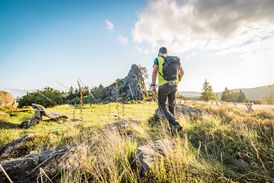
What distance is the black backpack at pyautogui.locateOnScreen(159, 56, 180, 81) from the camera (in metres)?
6.74

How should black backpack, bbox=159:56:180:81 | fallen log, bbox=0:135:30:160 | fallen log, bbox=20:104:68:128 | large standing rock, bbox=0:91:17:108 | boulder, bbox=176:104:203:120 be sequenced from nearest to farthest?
1. fallen log, bbox=0:135:30:160
2. black backpack, bbox=159:56:180:81
3. boulder, bbox=176:104:203:120
4. fallen log, bbox=20:104:68:128
5. large standing rock, bbox=0:91:17:108

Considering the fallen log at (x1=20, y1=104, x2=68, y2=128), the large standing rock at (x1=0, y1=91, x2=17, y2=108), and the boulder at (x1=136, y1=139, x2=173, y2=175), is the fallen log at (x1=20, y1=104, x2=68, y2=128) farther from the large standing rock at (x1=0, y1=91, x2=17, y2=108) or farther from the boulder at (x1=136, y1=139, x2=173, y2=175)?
the large standing rock at (x1=0, y1=91, x2=17, y2=108)

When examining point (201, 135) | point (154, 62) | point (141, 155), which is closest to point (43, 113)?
point (154, 62)

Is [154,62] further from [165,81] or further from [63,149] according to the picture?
[63,149]

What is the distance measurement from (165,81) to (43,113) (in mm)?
7789

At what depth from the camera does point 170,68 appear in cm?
679

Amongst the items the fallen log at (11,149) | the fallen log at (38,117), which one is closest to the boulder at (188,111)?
the fallen log at (38,117)

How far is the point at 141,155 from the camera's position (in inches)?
132

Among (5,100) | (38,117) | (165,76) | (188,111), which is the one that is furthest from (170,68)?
(5,100)

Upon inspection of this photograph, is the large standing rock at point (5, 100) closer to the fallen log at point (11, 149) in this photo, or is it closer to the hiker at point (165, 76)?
the fallen log at point (11, 149)

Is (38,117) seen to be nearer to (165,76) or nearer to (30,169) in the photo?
(165,76)

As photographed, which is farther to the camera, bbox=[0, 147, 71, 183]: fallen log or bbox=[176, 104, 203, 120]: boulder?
bbox=[176, 104, 203, 120]: boulder

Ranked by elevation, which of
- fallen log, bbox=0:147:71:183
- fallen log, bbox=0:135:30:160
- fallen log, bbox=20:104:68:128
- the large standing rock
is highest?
the large standing rock

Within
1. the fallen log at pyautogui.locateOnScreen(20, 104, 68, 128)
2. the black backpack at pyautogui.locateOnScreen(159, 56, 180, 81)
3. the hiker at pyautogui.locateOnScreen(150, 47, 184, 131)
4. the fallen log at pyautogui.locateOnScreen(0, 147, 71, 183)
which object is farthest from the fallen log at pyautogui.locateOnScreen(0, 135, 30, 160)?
the fallen log at pyautogui.locateOnScreen(20, 104, 68, 128)
